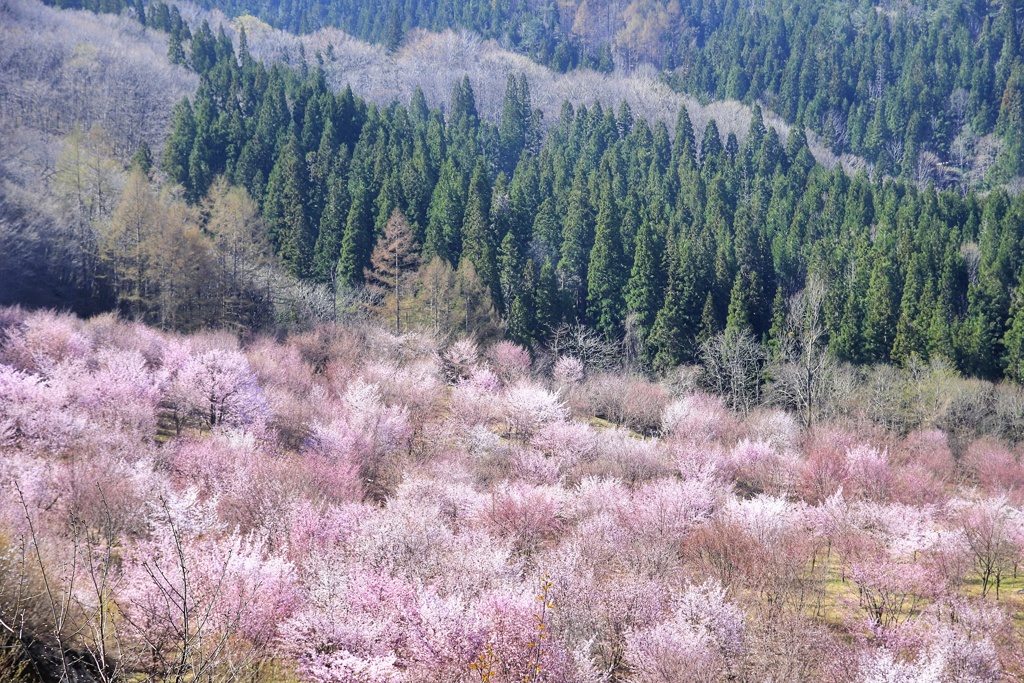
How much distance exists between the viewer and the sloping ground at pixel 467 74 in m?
97.1

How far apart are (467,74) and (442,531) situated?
92.8 metres

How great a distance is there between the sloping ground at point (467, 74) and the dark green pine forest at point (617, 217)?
13.0 metres

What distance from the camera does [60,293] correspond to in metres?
39.7

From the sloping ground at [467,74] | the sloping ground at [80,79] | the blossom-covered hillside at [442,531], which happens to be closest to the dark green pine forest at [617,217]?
the sloping ground at [80,79]

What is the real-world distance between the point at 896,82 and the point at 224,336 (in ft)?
327

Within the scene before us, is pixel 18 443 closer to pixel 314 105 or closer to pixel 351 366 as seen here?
pixel 351 366

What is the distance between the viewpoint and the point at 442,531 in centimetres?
1738

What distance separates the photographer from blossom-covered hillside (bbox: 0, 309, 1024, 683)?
38.6 ft

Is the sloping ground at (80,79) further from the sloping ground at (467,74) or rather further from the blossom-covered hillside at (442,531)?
the blossom-covered hillside at (442,531)

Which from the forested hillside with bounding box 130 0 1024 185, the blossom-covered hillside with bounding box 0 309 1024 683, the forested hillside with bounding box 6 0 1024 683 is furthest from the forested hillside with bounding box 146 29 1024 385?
the forested hillside with bounding box 130 0 1024 185

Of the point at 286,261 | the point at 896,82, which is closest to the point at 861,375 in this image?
the point at 286,261

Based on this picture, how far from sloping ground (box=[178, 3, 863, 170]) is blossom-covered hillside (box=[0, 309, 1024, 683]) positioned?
6675cm

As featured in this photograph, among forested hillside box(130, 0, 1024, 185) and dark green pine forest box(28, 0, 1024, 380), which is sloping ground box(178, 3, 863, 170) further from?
dark green pine forest box(28, 0, 1024, 380)

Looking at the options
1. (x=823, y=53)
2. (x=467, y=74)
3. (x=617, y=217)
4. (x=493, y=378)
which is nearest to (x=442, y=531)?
(x=493, y=378)
